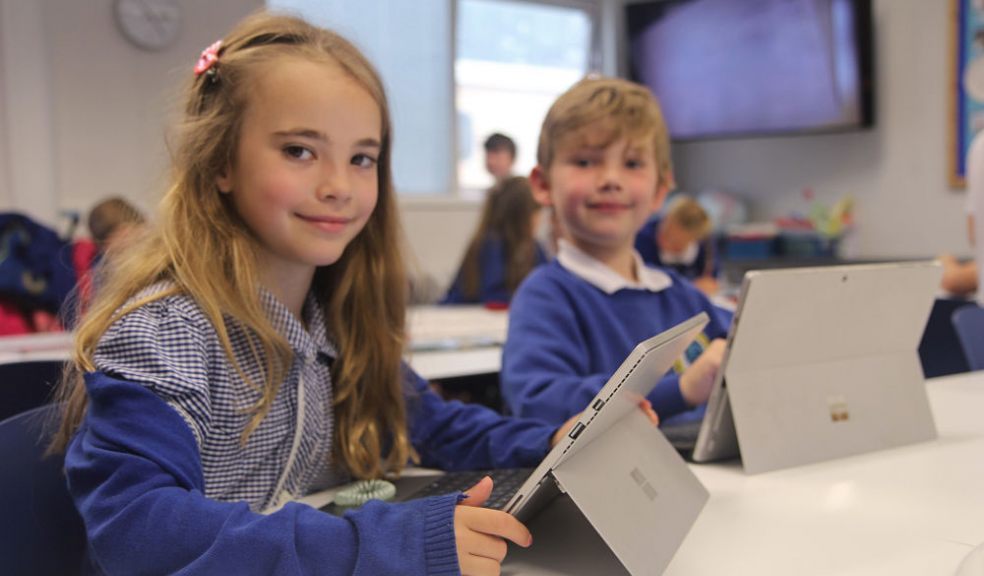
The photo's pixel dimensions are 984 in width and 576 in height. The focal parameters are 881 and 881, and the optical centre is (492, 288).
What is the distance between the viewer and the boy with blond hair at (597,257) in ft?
4.30

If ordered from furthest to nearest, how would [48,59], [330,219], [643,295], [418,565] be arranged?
[48,59], [643,295], [330,219], [418,565]

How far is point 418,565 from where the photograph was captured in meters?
0.64

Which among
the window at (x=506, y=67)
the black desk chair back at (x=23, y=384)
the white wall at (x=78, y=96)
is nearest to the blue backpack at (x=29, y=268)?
the white wall at (x=78, y=96)

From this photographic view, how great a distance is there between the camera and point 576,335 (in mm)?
1331

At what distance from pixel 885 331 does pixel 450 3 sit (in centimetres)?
444

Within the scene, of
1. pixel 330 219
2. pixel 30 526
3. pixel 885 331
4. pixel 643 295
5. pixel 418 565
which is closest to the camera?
pixel 418 565

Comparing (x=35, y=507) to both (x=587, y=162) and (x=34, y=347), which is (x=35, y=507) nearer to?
(x=587, y=162)

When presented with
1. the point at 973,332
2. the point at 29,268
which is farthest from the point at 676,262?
the point at 29,268

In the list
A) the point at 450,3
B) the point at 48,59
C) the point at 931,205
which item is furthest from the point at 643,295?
the point at 450,3

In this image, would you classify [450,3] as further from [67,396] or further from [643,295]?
[67,396]

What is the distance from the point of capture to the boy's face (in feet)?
4.65

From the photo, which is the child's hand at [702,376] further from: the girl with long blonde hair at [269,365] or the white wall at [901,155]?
the white wall at [901,155]

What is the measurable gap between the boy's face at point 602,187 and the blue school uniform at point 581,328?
5cm

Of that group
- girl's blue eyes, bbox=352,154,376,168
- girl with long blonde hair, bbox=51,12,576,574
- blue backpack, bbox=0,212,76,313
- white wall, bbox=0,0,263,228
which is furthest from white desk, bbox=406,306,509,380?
white wall, bbox=0,0,263,228
